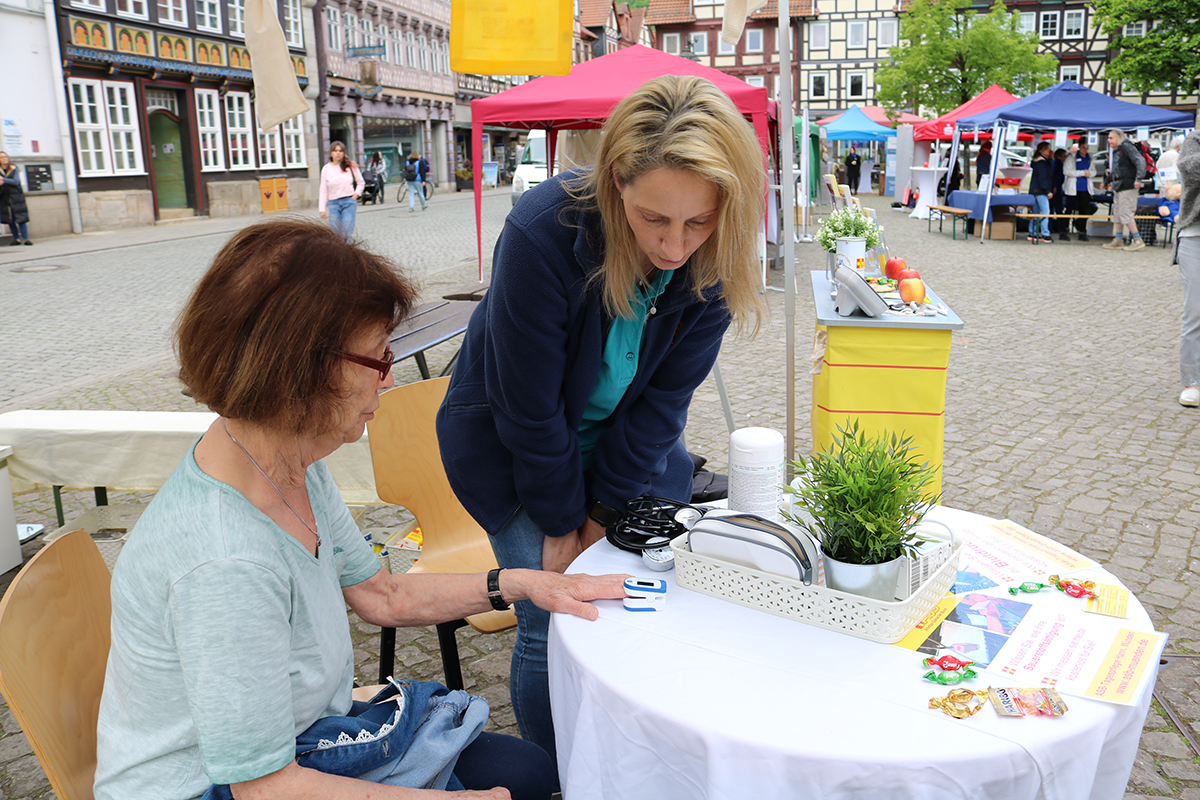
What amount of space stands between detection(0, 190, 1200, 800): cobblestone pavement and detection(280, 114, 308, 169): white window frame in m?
13.0

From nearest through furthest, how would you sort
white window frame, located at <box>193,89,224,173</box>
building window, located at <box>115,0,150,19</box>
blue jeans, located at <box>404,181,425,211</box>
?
building window, located at <box>115,0,150,19</box>
white window frame, located at <box>193,89,224,173</box>
blue jeans, located at <box>404,181,425,211</box>

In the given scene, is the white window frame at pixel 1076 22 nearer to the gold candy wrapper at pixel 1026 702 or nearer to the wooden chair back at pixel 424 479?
the wooden chair back at pixel 424 479

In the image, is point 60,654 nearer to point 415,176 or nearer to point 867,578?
point 867,578

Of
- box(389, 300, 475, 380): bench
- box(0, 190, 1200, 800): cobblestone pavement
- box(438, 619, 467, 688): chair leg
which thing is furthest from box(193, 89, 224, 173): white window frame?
box(438, 619, 467, 688): chair leg

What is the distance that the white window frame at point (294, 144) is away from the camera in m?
26.0

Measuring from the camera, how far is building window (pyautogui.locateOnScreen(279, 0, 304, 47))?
26141 millimetres

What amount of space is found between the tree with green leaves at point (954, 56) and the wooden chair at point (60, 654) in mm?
32344

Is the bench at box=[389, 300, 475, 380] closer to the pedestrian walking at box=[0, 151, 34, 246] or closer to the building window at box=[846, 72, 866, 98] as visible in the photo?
the pedestrian walking at box=[0, 151, 34, 246]

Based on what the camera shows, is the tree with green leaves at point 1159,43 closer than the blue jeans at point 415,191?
No

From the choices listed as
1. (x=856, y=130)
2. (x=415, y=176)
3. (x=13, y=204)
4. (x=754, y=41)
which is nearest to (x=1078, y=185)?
(x=856, y=130)

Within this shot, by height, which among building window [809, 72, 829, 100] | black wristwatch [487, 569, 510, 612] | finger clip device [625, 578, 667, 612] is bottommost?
black wristwatch [487, 569, 510, 612]

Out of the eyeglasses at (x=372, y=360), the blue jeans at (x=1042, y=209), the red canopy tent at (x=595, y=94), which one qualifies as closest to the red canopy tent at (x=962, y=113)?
the blue jeans at (x=1042, y=209)

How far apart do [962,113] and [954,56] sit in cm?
1192

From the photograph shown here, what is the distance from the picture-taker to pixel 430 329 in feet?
19.2
